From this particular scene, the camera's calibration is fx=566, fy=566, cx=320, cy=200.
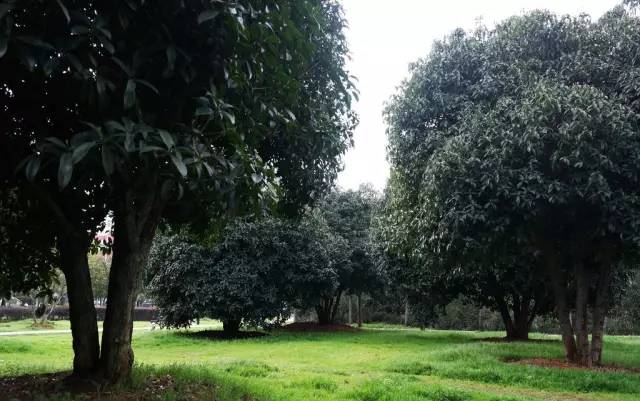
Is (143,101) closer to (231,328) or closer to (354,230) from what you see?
(231,328)

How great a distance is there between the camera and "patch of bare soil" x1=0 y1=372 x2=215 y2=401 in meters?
5.06

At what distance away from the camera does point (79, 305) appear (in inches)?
219

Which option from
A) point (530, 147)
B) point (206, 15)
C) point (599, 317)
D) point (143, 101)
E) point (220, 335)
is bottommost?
point (220, 335)

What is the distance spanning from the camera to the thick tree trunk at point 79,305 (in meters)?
5.54

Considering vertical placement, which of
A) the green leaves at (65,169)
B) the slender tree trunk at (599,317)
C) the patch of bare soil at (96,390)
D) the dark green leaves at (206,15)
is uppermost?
the dark green leaves at (206,15)

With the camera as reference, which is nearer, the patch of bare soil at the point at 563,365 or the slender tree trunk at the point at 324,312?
the patch of bare soil at the point at 563,365

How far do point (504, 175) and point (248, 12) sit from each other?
7.14m

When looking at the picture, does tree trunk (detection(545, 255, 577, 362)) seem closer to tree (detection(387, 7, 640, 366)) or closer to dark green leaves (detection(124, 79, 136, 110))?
tree (detection(387, 7, 640, 366))

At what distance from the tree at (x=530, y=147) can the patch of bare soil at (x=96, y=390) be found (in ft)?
19.7

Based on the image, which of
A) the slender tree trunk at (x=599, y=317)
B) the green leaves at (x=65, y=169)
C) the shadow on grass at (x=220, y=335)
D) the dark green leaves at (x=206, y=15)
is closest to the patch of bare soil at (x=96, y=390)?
the green leaves at (x=65, y=169)

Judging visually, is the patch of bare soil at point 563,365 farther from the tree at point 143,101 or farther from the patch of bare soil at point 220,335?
the patch of bare soil at point 220,335

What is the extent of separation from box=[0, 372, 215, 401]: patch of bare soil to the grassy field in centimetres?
7

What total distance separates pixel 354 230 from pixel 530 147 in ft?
61.7

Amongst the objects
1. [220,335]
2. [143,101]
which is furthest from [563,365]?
[220,335]
